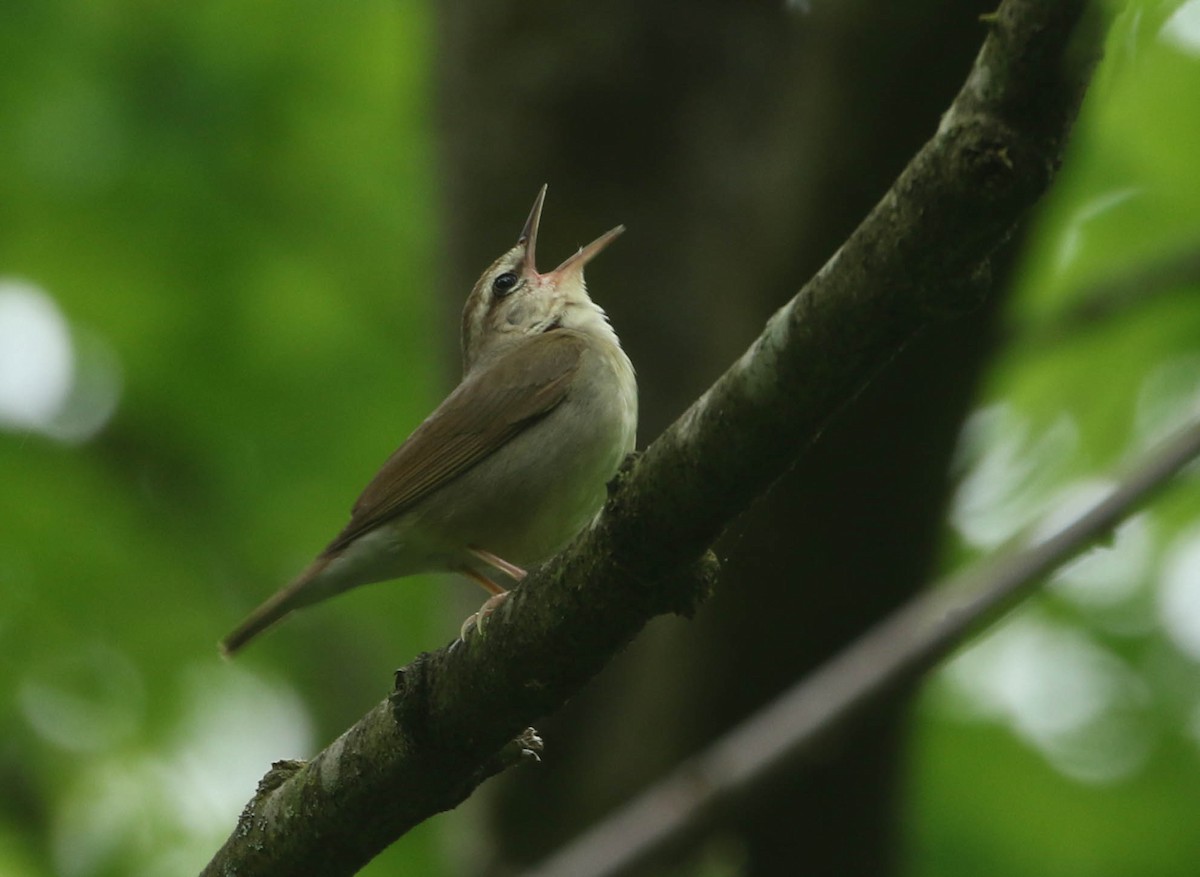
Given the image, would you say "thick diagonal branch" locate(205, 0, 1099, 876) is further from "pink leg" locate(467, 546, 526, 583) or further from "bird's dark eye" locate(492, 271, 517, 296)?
"bird's dark eye" locate(492, 271, 517, 296)

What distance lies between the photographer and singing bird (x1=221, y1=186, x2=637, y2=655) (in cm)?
590

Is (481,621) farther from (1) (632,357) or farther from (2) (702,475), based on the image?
(1) (632,357)

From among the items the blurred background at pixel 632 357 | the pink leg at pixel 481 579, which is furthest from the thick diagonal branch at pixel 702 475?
the blurred background at pixel 632 357

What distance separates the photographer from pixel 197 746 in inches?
409

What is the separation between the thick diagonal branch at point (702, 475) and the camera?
99.7 inches

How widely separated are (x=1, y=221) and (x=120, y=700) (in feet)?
11.8

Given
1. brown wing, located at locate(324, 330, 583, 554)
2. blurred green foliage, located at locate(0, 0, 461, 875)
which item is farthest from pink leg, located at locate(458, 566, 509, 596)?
blurred green foliage, located at locate(0, 0, 461, 875)

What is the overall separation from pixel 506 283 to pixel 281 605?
2733mm

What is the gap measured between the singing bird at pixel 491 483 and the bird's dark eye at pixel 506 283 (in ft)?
5.03

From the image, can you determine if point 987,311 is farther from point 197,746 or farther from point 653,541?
point 197,746

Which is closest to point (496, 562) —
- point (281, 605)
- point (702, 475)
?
point (281, 605)

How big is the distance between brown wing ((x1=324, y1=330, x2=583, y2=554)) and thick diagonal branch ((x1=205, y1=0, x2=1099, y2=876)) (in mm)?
1922

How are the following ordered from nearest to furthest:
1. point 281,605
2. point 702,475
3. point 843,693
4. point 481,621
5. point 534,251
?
point 702,475, point 481,621, point 843,693, point 281,605, point 534,251

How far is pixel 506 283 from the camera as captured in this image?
7.93m
